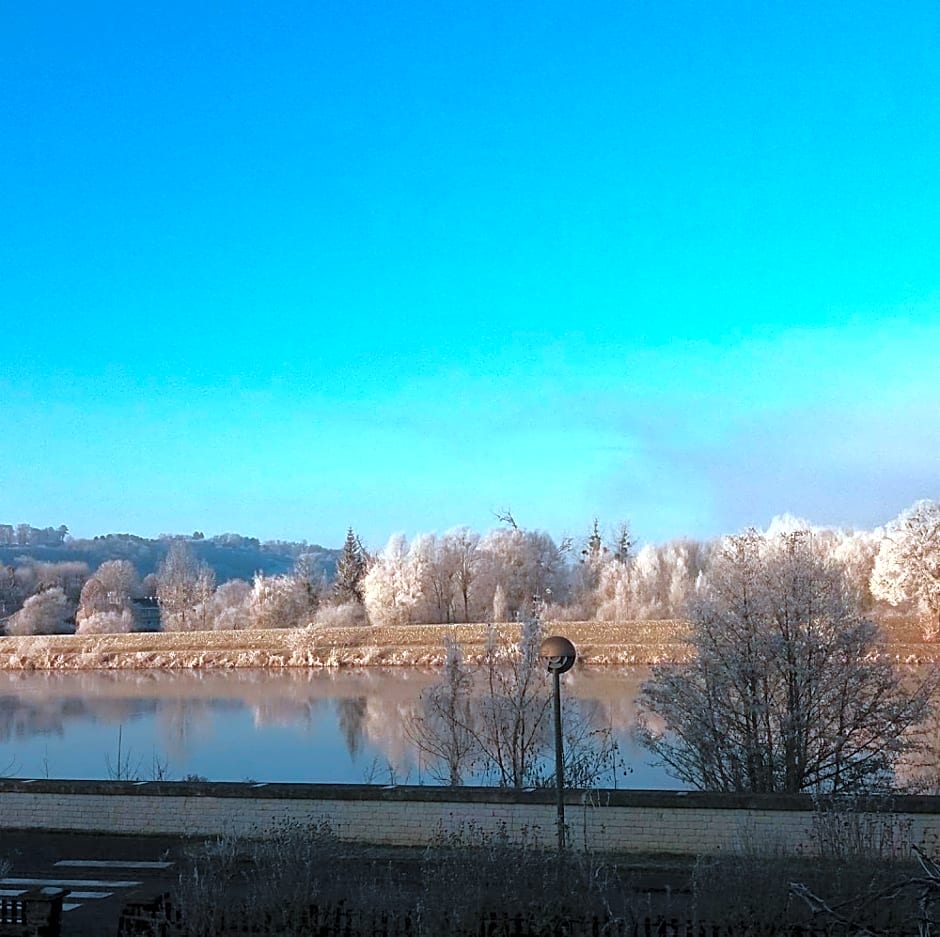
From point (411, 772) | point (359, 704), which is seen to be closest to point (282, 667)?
A: point (359, 704)

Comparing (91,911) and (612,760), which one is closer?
(91,911)

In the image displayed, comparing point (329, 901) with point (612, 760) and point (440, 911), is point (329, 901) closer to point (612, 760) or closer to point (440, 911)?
point (440, 911)

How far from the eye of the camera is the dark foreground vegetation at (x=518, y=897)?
7.40 metres

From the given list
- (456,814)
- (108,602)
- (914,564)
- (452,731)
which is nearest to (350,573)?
(108,602)

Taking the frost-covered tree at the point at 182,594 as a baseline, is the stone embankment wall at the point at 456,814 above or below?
below

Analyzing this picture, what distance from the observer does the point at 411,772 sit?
867 inches

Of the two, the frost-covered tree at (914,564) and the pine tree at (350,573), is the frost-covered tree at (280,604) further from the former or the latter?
the frost-covered tree at (914,564)

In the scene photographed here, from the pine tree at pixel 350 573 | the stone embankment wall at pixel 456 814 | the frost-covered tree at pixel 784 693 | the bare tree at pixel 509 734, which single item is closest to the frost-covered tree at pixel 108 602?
the pine tree at pixel 350 573

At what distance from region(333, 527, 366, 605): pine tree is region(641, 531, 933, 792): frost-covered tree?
5206 centimetres

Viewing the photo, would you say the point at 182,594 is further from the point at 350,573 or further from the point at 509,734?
the point at 509,734

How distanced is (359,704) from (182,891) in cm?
2665

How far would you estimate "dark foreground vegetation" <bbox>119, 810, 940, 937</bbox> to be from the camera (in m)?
7.40

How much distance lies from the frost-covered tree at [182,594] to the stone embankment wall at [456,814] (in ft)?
191

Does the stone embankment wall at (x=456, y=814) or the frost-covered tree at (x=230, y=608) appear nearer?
the stone embankment wall at (x=456, y=814)
